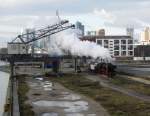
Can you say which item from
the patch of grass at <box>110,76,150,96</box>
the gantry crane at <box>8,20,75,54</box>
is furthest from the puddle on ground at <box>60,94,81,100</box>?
the gantry crane at <box>8,20,75,54</box>

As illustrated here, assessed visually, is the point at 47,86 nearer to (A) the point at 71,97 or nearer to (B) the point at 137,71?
(A) the point at 71,97

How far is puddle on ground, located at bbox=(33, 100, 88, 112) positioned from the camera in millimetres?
36281

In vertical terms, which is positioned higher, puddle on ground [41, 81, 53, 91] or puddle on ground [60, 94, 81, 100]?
puddle on ground [41, 81, 53, 91]

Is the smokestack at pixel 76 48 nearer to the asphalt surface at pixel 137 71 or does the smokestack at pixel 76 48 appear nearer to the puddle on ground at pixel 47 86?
the asphalt surface at pixel 137 71

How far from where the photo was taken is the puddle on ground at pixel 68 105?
1428 inches

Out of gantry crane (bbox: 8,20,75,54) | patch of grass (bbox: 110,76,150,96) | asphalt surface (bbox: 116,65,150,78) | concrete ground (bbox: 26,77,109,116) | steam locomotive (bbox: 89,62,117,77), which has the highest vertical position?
gantry crane (bbox: 8,20,75,54)

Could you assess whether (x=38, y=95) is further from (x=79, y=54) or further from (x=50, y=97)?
(x=79, y=54)

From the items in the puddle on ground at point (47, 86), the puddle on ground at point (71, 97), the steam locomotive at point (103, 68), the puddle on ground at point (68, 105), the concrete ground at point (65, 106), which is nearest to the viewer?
the concrete ground at point (65, 106)

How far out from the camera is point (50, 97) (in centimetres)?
4734

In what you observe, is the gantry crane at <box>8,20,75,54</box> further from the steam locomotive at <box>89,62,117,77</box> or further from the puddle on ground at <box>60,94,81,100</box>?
the puddle on ground at <box>60,94,81,100</box>

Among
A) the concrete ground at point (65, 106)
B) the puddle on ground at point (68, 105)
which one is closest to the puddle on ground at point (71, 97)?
the concrete ground at point (65, 106)

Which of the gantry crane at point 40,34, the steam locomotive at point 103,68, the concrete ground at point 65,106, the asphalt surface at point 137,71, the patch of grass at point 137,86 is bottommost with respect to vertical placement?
the concrete ground at point 65,106

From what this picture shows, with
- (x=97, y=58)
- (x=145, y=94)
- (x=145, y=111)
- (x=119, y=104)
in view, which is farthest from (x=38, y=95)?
(x=97, y=58)

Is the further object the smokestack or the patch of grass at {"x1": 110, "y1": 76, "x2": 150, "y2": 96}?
the smokestack
